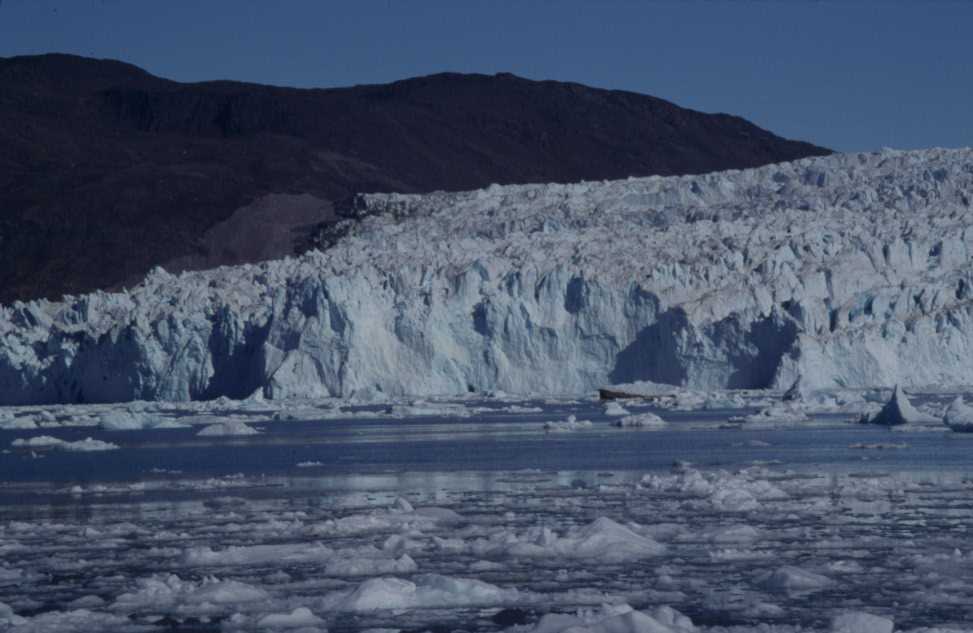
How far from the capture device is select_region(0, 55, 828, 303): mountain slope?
67.4 meters

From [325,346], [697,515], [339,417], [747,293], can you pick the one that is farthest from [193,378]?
[697,515]

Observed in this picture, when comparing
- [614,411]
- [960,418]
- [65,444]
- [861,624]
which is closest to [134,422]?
[65,444]

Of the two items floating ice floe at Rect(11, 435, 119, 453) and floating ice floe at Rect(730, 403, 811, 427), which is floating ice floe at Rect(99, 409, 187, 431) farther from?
floating ice floe at Rect(730, 403, 811, 427)

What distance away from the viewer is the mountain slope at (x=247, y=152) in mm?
67438

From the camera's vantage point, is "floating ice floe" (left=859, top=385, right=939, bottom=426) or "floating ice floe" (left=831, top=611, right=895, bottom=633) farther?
"floating ice floe" (left=859, top=385, right=939, bottom=426)

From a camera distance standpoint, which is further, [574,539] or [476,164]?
[476,164]

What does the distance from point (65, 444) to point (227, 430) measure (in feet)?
7.67

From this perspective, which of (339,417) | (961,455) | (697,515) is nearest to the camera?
(697,515)

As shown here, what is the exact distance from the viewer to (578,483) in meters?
13.2

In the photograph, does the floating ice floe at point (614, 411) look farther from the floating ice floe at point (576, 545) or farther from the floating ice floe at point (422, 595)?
the floating ice floe at point (422, 595)

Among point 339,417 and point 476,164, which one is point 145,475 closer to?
point 339,417

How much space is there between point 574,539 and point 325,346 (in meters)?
18.3

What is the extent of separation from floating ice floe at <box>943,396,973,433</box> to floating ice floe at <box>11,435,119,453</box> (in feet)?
34.6

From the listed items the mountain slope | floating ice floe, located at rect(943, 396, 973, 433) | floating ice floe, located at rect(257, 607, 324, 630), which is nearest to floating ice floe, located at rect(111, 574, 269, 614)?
floating ice floe, located at rect(257, 607, 324, 630)
